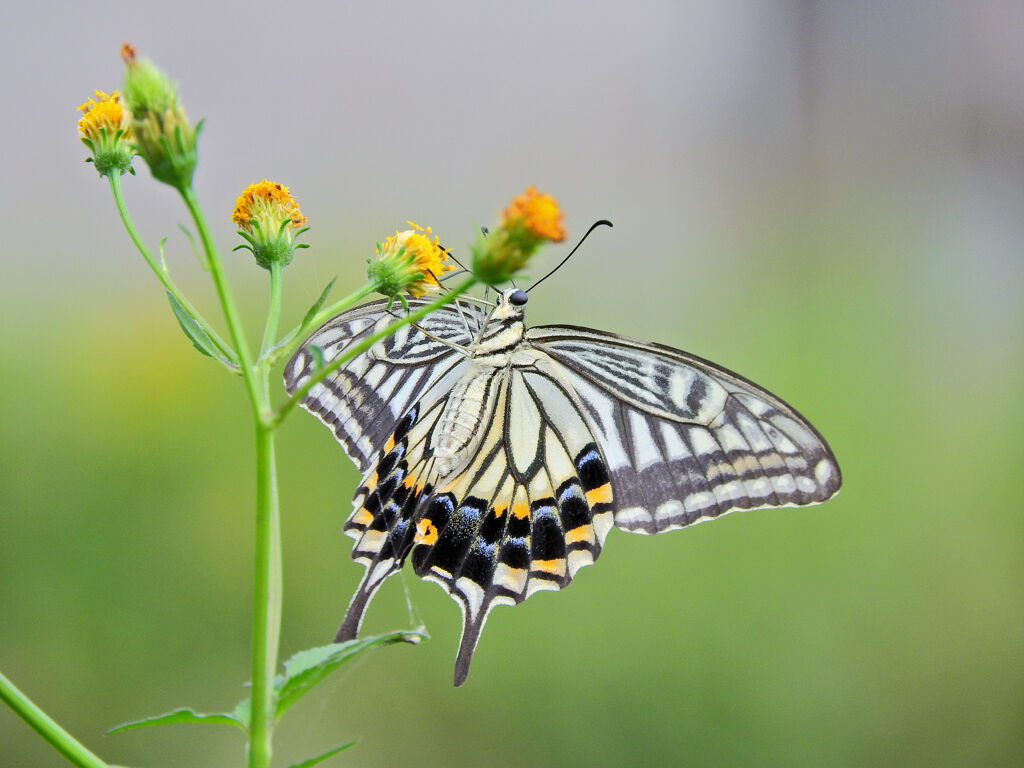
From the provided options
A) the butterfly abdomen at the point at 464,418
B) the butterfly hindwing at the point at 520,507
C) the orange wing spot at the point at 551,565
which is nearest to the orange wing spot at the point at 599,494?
the butterfly hindwing at the point at 520,507

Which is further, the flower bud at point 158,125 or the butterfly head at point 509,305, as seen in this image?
the butterfly head at point 509,305

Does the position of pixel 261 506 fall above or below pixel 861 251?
below

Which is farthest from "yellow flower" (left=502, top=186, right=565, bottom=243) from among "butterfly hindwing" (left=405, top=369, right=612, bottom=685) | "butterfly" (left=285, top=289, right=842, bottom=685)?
"butterfly hindwing" (left=405, top=369, right=612, bottom=685)

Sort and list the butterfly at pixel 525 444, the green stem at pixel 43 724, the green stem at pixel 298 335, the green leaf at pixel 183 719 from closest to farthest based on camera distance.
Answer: the green stem at pixel 43 724 → the green leaf at pixel 183 719 → the green stem at pixel 298 335 → the butterfly at pixel 525 444

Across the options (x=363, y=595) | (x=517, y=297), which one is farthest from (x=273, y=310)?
(x=517, y=297)

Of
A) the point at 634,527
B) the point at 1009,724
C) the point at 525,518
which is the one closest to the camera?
the point at 634,527

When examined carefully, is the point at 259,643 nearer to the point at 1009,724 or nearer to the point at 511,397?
the point at 511,397

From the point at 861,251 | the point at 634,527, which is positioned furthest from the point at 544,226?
the point at 861,251

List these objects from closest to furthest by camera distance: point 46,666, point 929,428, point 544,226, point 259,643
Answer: point 259,643
point 544,226
point 46,666
point 929,428

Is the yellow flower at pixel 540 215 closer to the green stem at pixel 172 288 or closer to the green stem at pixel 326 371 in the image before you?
the green stem at pixel 326 371
